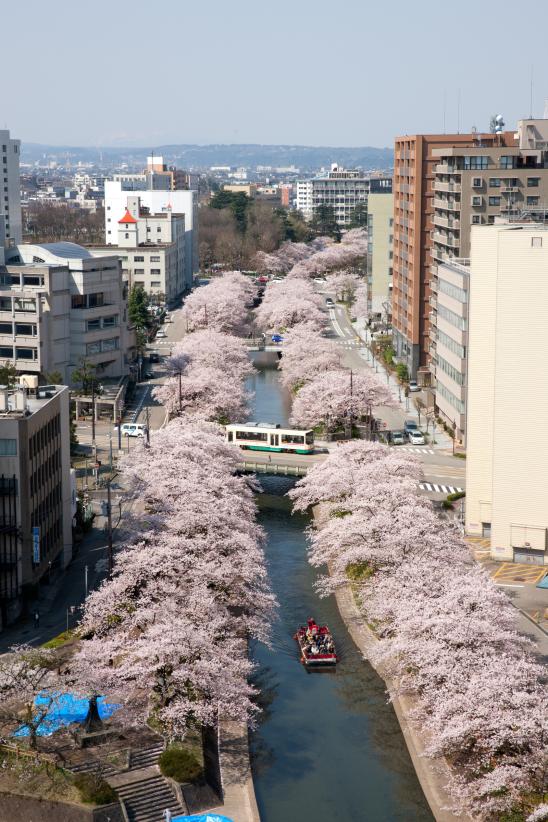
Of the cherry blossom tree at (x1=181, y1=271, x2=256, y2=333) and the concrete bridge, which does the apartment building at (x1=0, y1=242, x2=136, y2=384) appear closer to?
the concrete bridge

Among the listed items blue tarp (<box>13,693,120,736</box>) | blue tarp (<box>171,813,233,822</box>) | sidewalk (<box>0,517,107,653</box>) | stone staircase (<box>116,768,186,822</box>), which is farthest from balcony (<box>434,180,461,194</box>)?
blue tarp (<box>171,813,233,822</box>)

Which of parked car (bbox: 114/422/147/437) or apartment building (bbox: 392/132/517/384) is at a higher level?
apartment building (bbox: 392/132/517/384)

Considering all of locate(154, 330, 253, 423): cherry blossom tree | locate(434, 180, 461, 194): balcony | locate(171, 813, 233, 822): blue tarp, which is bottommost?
locate(171, 813, 233, 822): blue tarp

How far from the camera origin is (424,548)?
28312 mm

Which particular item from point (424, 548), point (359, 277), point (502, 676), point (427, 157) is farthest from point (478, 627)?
point (359, 277)

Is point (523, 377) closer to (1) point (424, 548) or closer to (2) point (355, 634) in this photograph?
(1) point (424, 548)

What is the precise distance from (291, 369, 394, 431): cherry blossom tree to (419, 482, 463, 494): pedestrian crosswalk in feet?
26.7

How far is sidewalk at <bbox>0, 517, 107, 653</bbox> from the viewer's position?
26031mm

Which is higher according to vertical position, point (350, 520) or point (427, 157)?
point (427, 157)

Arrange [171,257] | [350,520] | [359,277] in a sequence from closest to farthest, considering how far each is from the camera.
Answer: [350,520] < [171,257] < [359,277]

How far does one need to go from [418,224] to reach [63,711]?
4090 cm

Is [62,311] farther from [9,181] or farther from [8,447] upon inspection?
[9,181]

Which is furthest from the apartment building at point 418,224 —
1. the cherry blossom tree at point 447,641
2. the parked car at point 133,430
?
the cherry blossom tree at point 447,641

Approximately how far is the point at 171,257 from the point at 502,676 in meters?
73.3
